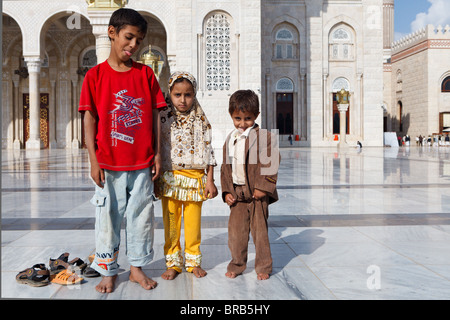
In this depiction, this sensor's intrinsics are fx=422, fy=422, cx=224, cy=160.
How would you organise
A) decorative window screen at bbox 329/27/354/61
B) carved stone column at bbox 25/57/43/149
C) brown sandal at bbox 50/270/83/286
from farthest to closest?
decorative window screen at bbox 329/27/354/61 < carved stone column at bbox 25/57/43/149 < brown sandal at bbox 50/270/83/286

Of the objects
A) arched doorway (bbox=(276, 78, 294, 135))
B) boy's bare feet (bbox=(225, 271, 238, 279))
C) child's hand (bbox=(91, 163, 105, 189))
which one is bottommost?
boy's bare feet (bbox=(225, 271, 238, 279))

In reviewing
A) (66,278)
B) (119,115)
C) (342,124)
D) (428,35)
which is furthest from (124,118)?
(428,35)

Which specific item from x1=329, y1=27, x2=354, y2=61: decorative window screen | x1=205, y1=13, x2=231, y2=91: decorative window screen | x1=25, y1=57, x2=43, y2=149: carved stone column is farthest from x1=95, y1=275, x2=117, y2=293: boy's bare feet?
x1=329, y1=27, x2=354, y2=61: decorative window screen

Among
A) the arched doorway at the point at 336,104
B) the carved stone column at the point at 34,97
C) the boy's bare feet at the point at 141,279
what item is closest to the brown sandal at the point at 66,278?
the boy's bare feet at the point at 141,279

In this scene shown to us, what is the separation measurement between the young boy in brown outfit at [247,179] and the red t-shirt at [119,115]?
17.4 inches

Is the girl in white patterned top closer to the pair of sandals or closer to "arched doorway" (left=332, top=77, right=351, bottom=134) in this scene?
the pair of sandals

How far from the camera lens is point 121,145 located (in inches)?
75.5

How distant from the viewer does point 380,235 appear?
8.90 feet

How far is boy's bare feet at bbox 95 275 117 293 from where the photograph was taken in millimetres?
1815

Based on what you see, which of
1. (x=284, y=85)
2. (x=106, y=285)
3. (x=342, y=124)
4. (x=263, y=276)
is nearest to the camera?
(x=106, y=285)

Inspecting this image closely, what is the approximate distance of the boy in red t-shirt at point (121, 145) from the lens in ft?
6.25

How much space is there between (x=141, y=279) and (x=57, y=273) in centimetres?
42

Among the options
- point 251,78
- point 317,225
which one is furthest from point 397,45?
point 317,225

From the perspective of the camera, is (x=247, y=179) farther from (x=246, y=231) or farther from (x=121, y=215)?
(x=121, y=215)
